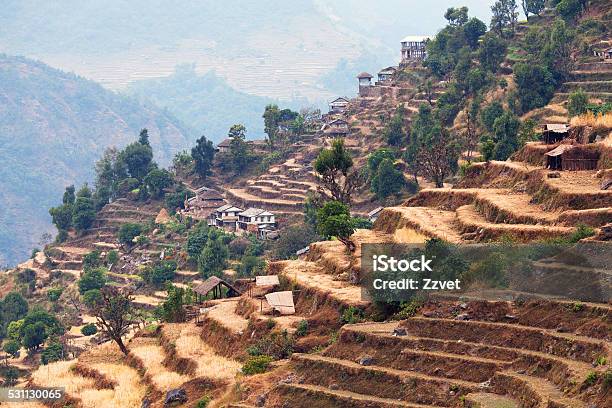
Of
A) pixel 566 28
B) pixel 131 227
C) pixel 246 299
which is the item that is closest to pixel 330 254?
pixel 246 299

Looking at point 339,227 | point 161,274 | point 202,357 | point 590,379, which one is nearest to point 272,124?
point 161,274

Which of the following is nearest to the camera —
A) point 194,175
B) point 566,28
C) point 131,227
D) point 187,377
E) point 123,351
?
point 187,377

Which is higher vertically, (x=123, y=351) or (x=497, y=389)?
(x=497, y=389)

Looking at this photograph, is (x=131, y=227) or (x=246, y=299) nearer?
(x=246, y=299)

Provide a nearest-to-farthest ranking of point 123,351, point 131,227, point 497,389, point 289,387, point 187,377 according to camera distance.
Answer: point 497,389 < point 289,387 < point 187,377 < point 123,351 < point 131,227

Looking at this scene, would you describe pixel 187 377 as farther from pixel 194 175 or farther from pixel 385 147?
pixel 194 175

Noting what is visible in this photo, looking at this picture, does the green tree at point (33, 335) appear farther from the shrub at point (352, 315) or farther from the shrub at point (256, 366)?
the shrub at point (352, 315)
